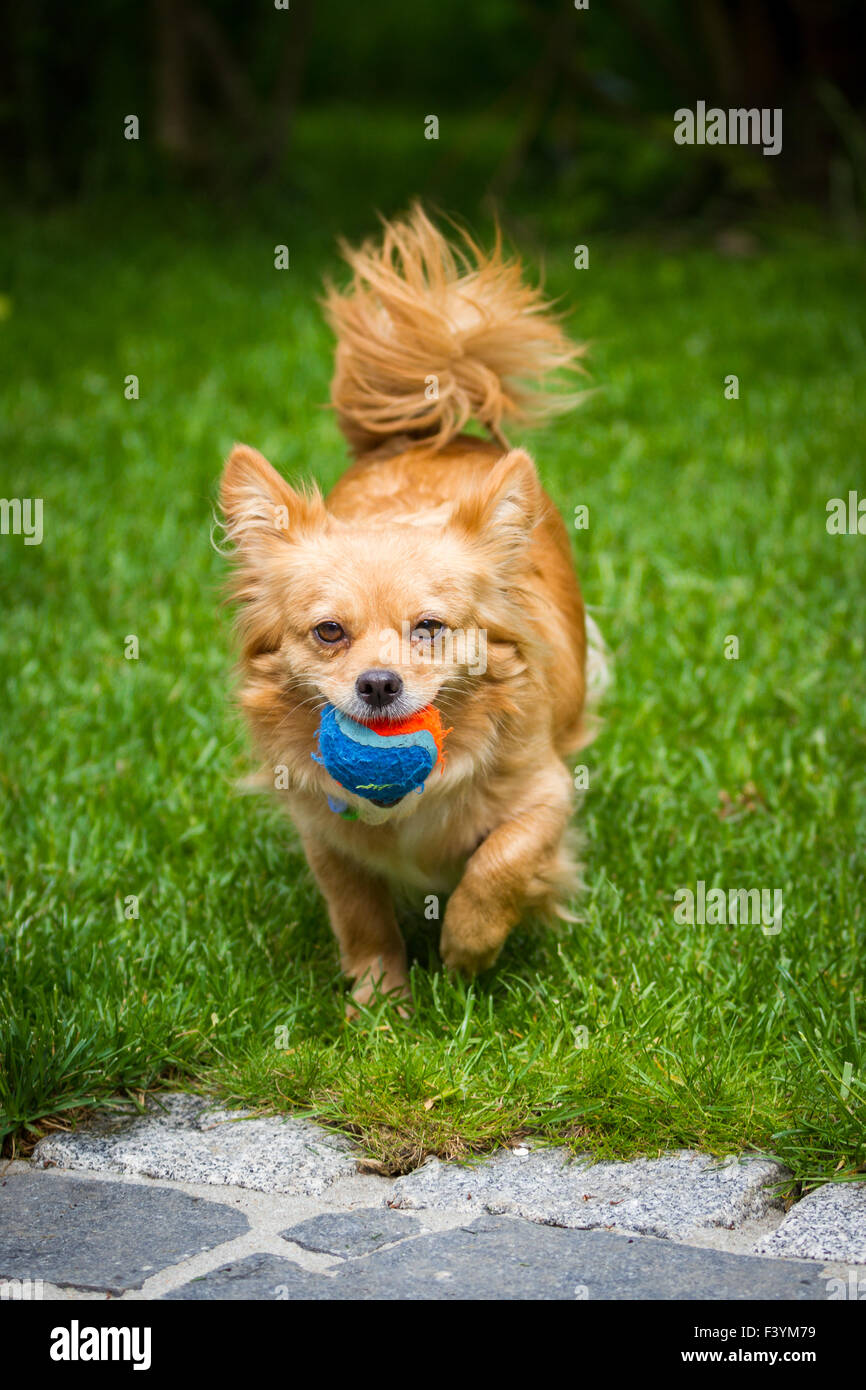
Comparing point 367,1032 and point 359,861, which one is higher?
point 359,861

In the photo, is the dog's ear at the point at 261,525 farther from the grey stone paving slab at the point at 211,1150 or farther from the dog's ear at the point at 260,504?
the grey stone paving slab at the point at 211,1150

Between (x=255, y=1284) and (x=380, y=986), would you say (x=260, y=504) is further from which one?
(x=255, y=1284)

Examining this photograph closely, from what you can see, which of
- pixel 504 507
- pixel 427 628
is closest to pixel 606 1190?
pixel 427 628

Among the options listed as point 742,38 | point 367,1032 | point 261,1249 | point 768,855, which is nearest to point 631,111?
point 742,38

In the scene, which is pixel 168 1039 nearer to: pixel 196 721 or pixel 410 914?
pixel 410 914

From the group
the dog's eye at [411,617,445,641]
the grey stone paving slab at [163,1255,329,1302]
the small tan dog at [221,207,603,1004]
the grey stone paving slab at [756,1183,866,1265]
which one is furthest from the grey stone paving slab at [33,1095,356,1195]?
the dog's eye at [411,617,445,641]

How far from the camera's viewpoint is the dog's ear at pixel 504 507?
11.0 feet

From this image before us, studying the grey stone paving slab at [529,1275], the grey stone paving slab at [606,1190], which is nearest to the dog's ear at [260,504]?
the grey stone paving slab at [606,1190]

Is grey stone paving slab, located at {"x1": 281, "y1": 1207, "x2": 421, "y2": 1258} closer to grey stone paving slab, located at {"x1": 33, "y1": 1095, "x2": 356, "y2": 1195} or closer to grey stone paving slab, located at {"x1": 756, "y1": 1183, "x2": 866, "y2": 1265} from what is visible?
grey stone paving slab, located at {"x1": 33, "y1": 1095, "x2": 356, "y2": 1195}

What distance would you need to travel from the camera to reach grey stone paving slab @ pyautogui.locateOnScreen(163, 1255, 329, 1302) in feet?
7.84

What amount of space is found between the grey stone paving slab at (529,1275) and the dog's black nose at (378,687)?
1.03 metres

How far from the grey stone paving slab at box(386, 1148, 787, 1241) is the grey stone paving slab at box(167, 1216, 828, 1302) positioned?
0.09 metres
